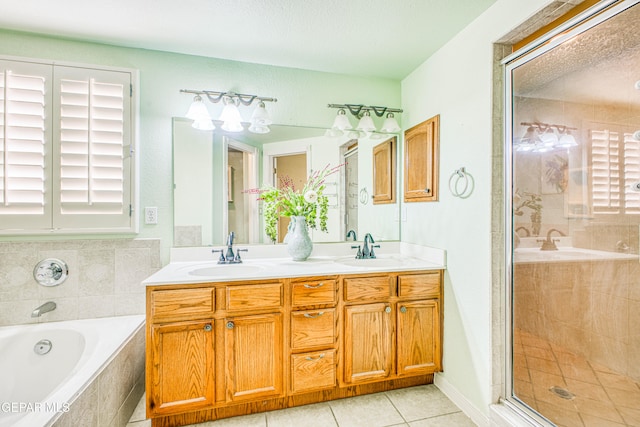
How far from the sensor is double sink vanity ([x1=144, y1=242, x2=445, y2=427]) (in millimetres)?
1613

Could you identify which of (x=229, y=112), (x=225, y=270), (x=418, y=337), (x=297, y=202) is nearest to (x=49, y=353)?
(x=225, y=270)

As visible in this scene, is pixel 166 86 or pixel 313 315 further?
pixel 166 86

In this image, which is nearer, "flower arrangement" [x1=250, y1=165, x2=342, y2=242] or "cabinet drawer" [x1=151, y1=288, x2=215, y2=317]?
"cabinet drawer" [x1=151, y1=288, x2=215, y2=317]

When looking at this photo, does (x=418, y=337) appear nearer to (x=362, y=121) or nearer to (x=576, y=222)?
(x=576, y=222)

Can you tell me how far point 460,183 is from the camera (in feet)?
6.19

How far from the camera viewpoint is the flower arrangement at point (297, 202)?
A: 7.32 ft

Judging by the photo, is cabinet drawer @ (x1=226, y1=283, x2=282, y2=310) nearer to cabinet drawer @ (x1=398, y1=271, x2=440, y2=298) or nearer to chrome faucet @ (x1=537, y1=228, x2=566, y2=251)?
cabinet drawer @ (x1=398, y1=271, x2=440, y2=298)

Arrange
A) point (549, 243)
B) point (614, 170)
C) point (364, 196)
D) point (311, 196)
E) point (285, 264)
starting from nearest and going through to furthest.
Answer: point (614, 170), point (549, 243), point (285, 264), point (311, 196), point (364, 196)

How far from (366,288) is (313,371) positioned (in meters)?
0.59

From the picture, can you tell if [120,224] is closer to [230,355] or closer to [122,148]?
[122,148]

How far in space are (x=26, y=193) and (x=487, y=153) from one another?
2.80m

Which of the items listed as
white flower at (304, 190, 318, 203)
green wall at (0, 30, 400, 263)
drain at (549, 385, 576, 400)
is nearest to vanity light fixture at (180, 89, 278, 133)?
green wall at (0, 30, 400, 263)

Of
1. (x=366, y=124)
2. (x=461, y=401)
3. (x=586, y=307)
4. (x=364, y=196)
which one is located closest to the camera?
(x=586, y=307)

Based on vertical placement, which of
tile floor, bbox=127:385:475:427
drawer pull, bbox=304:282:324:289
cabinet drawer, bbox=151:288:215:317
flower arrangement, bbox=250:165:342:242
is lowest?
tile floor, bbox=127:385:475:427
